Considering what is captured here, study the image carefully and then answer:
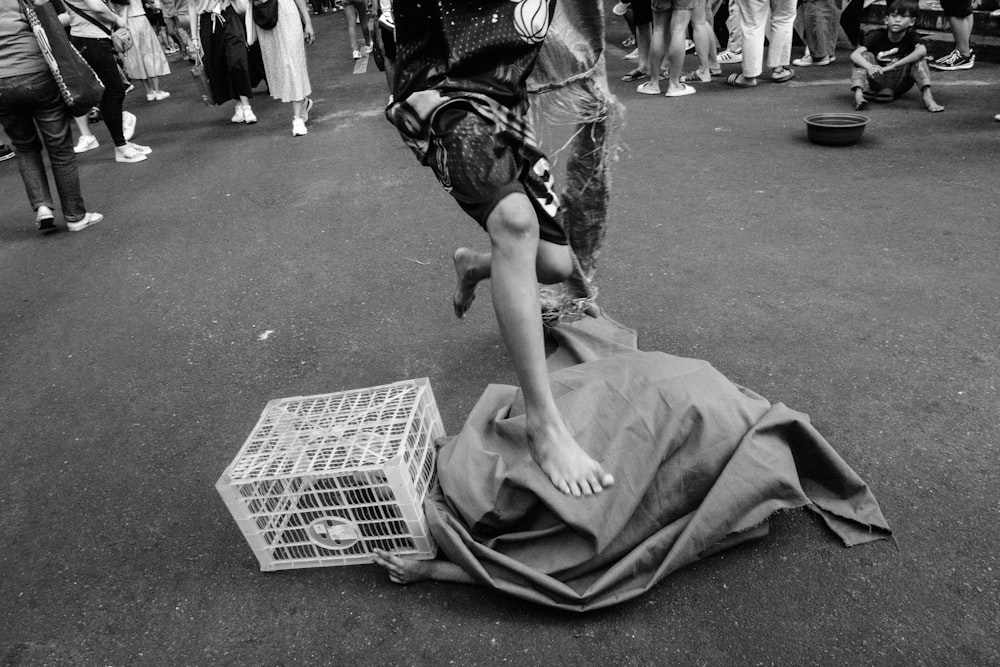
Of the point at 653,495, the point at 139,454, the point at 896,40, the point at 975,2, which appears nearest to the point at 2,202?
the point at 139,454

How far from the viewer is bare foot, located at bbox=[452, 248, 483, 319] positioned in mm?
2736

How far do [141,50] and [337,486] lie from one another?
9.62 m

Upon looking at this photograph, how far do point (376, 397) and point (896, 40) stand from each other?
5.92 metres

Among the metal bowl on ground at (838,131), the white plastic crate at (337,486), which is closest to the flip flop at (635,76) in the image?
the metal bowl on ground at (838,131)

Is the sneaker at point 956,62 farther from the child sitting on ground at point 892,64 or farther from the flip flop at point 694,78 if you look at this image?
the flip flop at point 694,78

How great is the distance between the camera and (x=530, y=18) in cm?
184

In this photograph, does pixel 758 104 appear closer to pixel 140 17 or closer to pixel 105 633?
pixel 105 633

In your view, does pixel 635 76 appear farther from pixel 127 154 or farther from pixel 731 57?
pixel 127 154

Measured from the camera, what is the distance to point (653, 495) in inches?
71.5

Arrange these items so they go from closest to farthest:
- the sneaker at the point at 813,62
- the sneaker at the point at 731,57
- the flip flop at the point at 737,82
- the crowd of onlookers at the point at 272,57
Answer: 1. the crowd of onlookers at the point at 272,57
2. the flip flop at the point at 737,82
3. the sneaker at the point at 813,62
4. the sneaker at the point at 731,57

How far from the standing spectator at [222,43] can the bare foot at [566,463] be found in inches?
244

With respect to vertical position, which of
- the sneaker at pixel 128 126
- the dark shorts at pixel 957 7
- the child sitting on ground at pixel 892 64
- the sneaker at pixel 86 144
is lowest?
the sneaker at pixel 86 144

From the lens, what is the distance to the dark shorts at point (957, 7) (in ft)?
21.6

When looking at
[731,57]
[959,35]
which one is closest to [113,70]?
[731,57]
